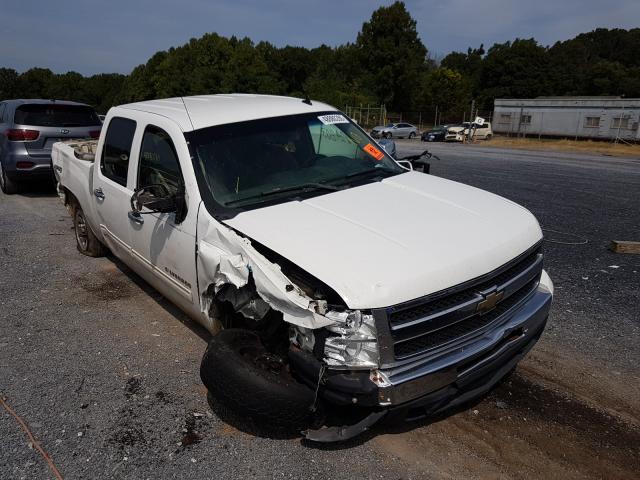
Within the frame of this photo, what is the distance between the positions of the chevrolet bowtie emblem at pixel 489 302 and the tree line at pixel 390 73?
48.5m

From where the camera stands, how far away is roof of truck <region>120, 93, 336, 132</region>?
399cm

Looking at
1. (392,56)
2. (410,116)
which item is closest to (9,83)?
(392,56)

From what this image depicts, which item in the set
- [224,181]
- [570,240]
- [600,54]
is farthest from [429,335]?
[600,54]

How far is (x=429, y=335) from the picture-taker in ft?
8.76

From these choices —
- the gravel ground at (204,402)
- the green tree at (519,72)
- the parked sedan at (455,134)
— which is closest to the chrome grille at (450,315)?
the gravel ground at (204,402)

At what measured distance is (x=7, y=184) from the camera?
33.1ft

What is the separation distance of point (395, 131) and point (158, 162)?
37.0 meters

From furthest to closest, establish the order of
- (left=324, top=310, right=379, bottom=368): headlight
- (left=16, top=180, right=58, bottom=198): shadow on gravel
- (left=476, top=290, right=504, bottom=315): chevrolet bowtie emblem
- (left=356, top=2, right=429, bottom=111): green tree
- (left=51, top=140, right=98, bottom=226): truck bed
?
(left=356, top=2, right=429, bottom=111): green tree < (left=16, top=180, right=58, bottom=198): shadow on gravel < (left=51, top=140, right=98, bottom=226): truck bed < (left=476, top=290, right=504, bottom=315): chevrolet bowtie emblem < (left=324, top=310, right=379, bottom=368): headlight

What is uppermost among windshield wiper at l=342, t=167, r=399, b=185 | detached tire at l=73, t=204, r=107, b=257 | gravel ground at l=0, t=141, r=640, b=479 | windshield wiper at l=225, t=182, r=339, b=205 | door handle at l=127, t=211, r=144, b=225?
windshield wiper at l=342, t=167, r=399, b=185

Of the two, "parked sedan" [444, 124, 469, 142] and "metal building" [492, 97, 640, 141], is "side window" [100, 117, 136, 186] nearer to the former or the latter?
"parked sedan" [444, 124, 469, 142]

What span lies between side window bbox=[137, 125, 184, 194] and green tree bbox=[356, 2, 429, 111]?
60.2 metres

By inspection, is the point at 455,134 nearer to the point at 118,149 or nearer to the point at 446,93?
the point at 446,93

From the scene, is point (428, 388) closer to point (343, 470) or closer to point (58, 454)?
point (343, 470)

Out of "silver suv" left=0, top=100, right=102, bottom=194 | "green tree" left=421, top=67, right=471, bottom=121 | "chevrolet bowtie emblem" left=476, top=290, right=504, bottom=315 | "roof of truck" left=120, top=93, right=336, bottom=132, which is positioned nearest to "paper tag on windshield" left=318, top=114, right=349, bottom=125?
"roof of truck" left=120, top=93, right=336, bottom=132
